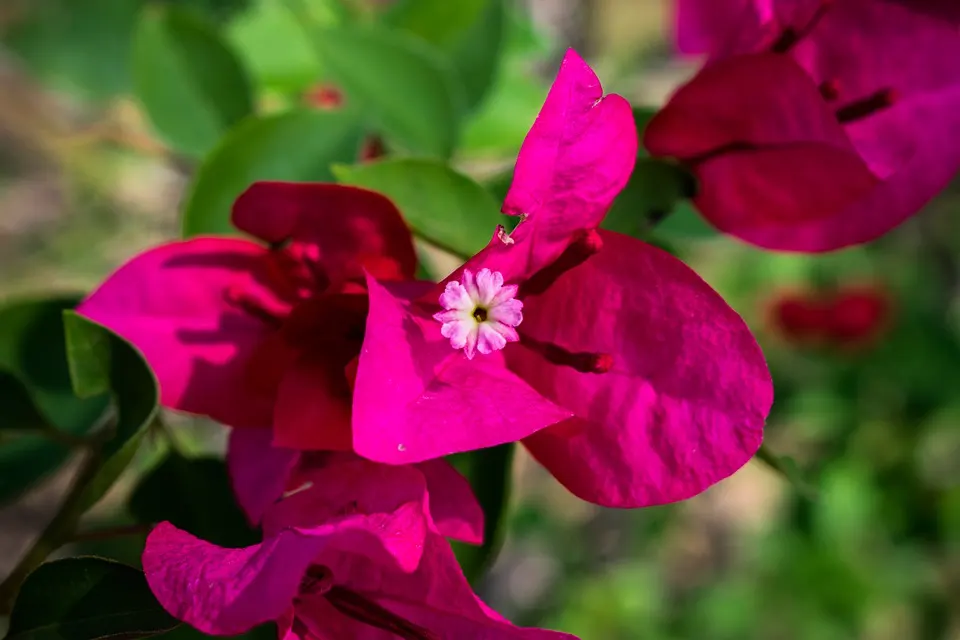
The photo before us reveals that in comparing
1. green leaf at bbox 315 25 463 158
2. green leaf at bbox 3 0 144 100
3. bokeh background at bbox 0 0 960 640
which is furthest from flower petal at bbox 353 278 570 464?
green leaf at bbox 3 0 144 100

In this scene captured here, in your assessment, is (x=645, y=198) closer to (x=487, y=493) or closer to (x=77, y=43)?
(x=487, y=493)

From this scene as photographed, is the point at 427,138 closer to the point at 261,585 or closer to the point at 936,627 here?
the point at 261,585

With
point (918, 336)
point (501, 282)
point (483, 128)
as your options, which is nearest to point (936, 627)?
point (918, 336)

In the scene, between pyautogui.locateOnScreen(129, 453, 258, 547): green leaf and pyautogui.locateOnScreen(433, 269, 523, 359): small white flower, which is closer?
pyautogui.locateOnScreen(433, 269, 523, 359): small white flower

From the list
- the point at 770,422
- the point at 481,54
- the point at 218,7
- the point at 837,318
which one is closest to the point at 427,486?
the point at 481,54

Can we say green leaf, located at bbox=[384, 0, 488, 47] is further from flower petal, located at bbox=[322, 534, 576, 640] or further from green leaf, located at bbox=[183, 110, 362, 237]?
flower petal, located at bbox=[322, 534, 576, 640]

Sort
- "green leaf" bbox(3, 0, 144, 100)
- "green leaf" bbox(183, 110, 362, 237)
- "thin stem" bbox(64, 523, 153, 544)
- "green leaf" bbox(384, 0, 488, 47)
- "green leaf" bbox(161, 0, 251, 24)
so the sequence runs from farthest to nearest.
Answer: "green leaf" bbox(3, 0, 144, 100)
"green leaf" bbox(161, 0, 251, 24)
"green leaf" bbox(384, 0, 488, 47)
"green leaf" bbox(183, 110, 362, 237)
"thin stem" bbox(64, 523, 153, 544)

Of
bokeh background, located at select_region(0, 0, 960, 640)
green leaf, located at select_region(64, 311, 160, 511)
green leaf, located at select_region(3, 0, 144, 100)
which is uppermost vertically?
green leaf, located at select_region(64, 311, 160, 511)
